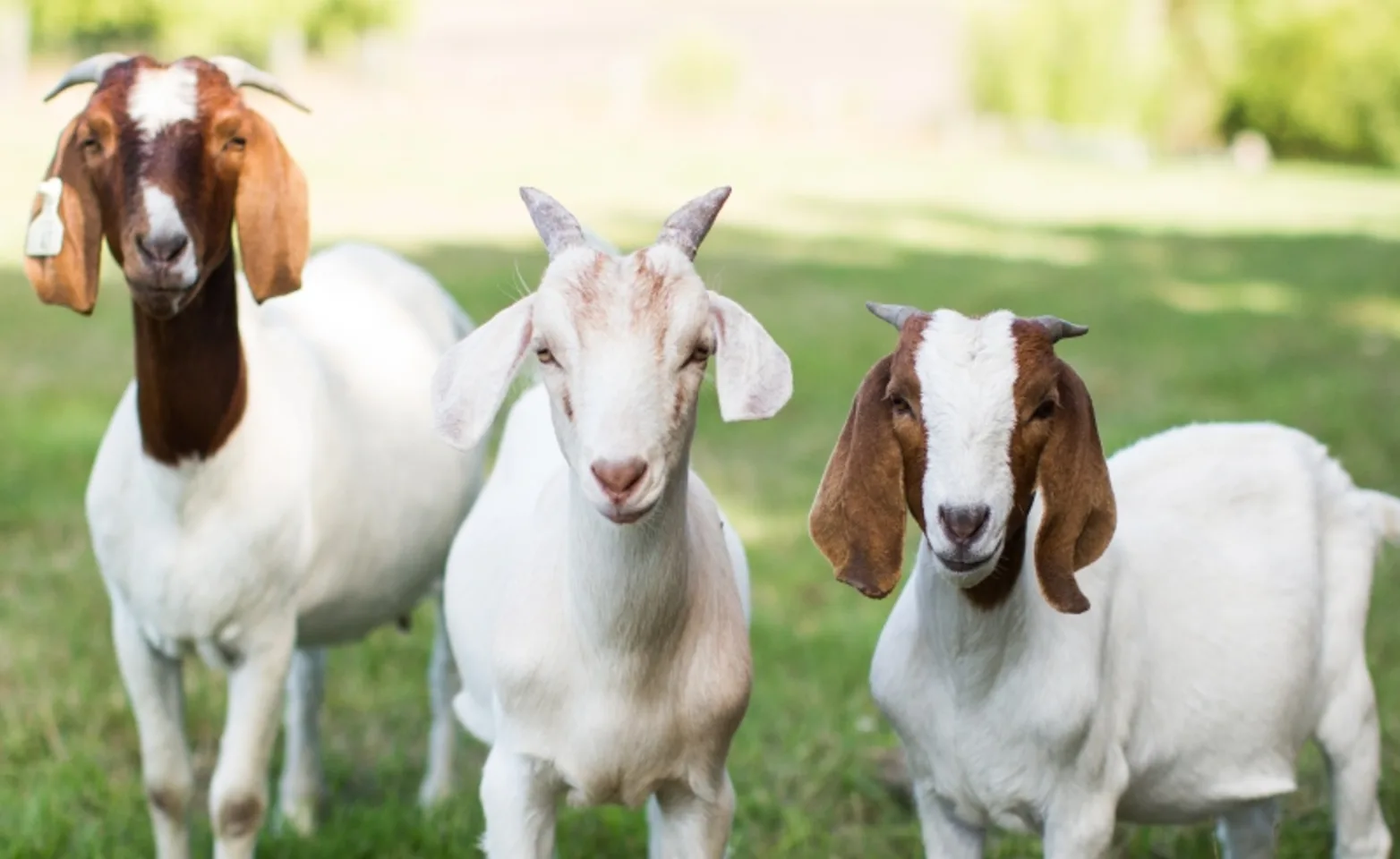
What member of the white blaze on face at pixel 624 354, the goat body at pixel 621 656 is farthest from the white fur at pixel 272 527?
the white blaze on face at pixel 624 354

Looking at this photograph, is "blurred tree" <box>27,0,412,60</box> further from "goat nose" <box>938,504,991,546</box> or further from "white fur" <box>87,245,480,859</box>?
"goat nose" <box>938,504,991,546</box>

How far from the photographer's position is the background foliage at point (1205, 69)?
37.0m

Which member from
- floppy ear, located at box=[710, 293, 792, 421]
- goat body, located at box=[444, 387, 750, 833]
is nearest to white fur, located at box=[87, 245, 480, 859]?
goat body, located at box=[444, 387, 750, 833]

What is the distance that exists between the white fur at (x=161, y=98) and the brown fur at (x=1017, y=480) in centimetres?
165

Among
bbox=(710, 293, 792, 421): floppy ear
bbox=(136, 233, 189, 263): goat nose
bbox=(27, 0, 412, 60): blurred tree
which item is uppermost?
bbox=(710, 293, 792, 421): floppy ear

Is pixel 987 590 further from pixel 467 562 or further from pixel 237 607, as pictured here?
pixel 237 607

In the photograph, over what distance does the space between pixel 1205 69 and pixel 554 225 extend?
42.5m

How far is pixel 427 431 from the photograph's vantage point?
4.86 m

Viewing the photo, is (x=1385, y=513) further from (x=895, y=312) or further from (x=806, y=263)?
(x=806, y=263)

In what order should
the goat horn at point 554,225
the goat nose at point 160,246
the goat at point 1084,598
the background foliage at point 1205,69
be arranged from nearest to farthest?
the goat at point 1084,598 < the goat horn at point 554,225 < the goat nose at point 160,246 < the background foliage at point 1205,69

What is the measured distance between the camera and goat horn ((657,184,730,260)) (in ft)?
10.5

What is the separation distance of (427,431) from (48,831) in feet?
4.82

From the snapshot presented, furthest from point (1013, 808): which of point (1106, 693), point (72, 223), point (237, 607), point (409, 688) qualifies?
point (409, 688)

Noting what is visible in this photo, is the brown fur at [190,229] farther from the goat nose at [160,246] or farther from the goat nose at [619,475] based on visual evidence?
the goat nose at [619,475]
